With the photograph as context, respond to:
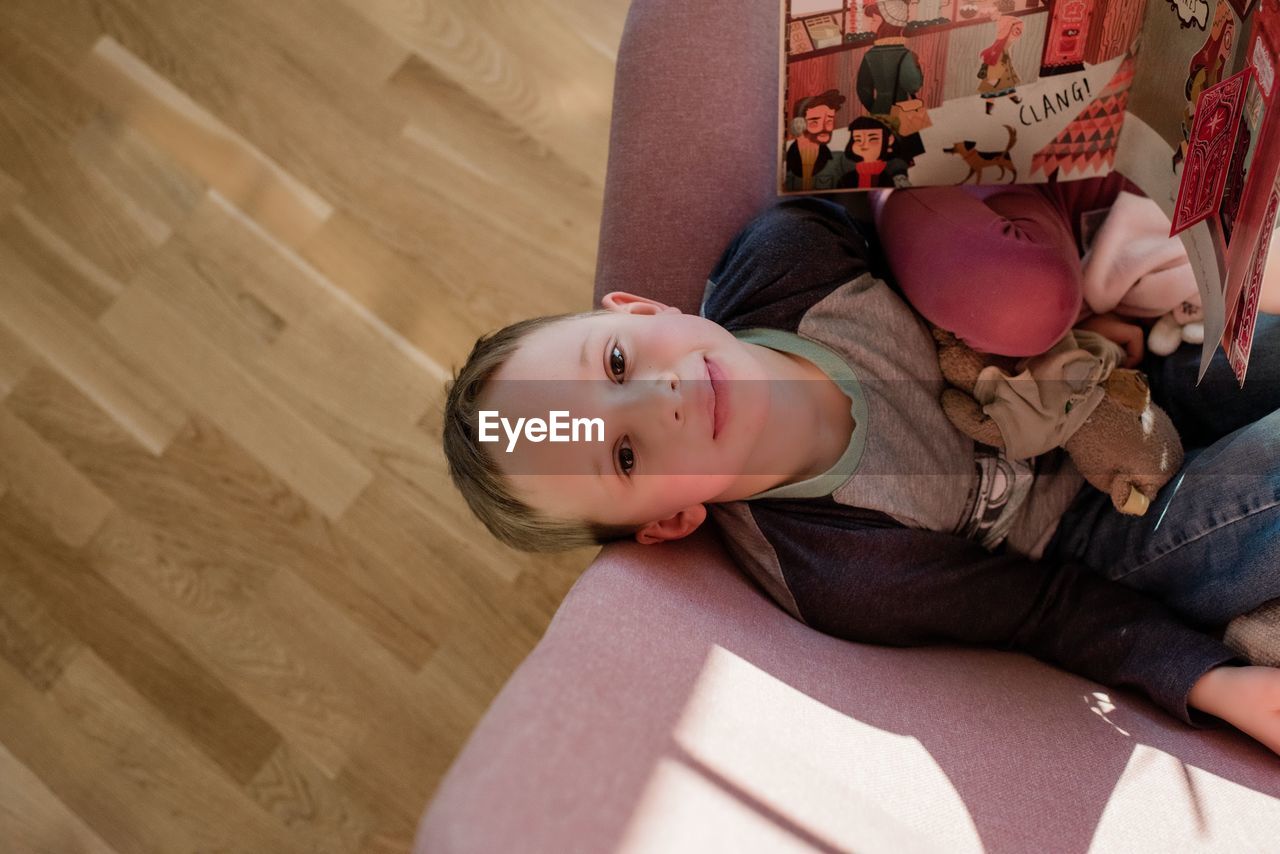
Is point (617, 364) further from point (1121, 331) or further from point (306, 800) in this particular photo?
point (306, 800)

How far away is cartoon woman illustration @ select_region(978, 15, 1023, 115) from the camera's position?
0.83m

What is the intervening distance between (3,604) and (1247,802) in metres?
1.67

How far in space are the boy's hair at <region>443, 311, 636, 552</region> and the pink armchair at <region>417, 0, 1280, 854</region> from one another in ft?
0.23

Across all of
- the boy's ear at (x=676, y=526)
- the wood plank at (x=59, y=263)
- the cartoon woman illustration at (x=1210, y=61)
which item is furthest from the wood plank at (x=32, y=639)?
the cartoon woman illustration at (x=1210, y=61)

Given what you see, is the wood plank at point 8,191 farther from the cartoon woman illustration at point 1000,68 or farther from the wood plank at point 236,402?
the cartoon woman illustration at point 1000,68

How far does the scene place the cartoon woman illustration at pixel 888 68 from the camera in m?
0.83

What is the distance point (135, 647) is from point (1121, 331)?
58.0 inches

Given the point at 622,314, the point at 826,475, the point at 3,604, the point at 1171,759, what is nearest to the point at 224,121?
the point at 3,604

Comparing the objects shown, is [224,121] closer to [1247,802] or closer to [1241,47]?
[1241,47]

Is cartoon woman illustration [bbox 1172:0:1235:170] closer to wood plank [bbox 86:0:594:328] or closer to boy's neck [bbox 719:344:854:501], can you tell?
boy's neck [bbox 719:344:854:501]

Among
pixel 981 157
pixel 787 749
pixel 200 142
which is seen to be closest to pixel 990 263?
pixel 981 157

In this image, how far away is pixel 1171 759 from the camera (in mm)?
A: 770

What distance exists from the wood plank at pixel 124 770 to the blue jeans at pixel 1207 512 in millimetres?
1122

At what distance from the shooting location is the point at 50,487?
4.83 feet
